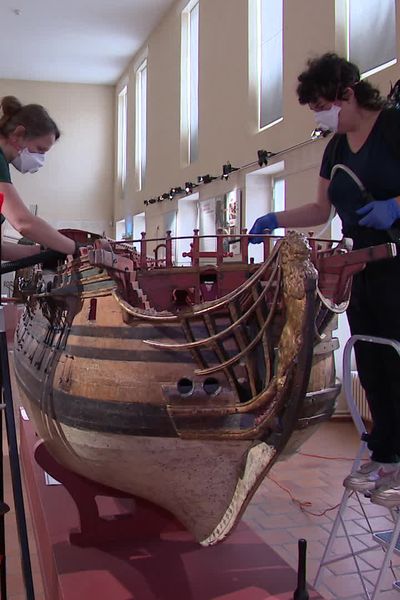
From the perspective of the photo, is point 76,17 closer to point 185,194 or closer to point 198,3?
point 198,3

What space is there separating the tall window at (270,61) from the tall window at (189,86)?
3.13 meters

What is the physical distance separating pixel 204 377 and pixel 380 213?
759 millimetres

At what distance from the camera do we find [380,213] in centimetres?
200

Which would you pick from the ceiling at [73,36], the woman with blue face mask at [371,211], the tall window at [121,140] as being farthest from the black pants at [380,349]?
the tall window at [121,140]

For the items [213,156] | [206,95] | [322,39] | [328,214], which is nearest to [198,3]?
[206,95]

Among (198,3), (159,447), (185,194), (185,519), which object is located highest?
(198,3)

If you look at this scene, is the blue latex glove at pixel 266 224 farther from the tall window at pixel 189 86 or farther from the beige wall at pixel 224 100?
the tall window at pixel 189 86

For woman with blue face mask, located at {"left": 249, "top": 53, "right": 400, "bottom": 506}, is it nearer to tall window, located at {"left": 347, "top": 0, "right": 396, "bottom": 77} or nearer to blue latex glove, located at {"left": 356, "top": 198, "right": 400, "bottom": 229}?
blue latex glove, located at {"left": 356, "top": 198, "right": 400, "bottom": 229}

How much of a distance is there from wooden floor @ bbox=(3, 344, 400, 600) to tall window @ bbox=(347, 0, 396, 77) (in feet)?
10.1

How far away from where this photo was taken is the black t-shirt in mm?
2084

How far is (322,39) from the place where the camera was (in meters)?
6.03

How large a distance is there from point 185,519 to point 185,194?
30.2ft

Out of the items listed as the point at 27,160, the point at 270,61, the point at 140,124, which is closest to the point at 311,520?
the point at 27,160

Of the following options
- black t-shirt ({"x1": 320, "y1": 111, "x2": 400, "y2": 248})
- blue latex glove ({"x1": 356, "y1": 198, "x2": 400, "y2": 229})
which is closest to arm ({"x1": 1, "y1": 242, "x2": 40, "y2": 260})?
black t-shirt ({"x1": 320, "y1": 111, "x2": 400, "y2": 248})
